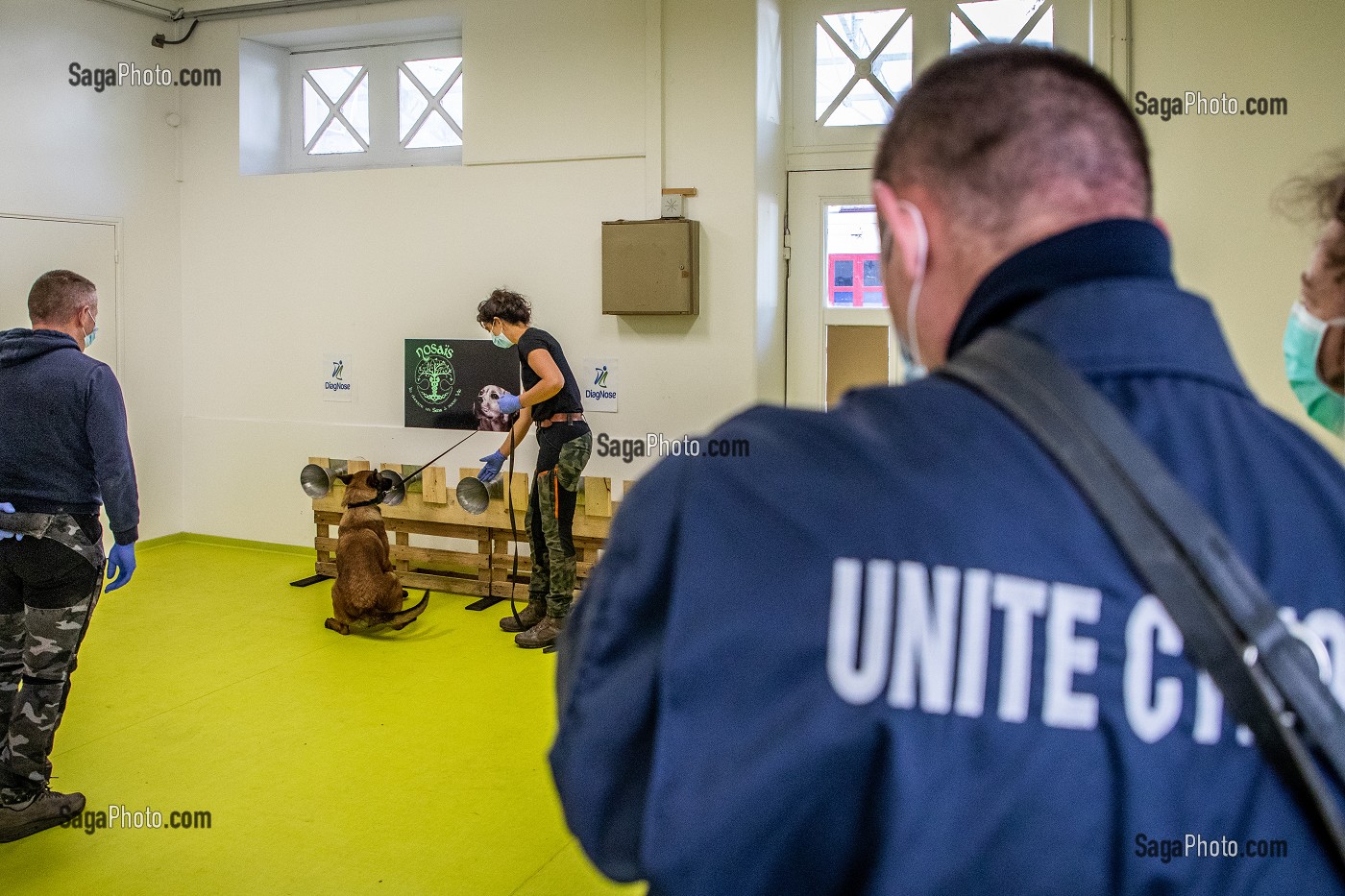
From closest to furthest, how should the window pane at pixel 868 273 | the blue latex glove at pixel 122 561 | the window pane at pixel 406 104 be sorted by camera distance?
1. the blue latex glove at pixel 122 561
2. the window pane at pixel 868 273
3. the window pane at pixel 406 104

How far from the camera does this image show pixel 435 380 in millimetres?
6938

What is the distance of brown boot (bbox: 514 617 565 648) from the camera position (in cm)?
561

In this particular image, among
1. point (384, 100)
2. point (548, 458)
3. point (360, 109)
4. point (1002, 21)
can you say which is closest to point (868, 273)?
point (1002, 21)

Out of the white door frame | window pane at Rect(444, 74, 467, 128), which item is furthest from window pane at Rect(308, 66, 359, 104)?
the white door frame

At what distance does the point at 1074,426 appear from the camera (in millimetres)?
786

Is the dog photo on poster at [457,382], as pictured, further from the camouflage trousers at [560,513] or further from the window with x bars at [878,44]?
the window with x bars at [878,44]

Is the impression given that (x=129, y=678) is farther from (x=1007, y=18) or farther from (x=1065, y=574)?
(x=1007, y=18)

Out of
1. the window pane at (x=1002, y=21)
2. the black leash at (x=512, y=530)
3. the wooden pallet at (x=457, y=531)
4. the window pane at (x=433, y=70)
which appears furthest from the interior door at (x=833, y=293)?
the window pane at (x=433, y=70)

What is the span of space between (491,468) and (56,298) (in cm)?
282

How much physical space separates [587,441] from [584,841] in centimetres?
500

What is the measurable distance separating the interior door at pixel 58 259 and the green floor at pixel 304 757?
196 cm

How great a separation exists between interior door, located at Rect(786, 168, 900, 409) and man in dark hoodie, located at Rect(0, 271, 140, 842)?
12.6ft

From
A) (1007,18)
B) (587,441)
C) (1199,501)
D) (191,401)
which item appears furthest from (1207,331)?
(191,401)

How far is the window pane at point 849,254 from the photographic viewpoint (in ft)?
21.0
